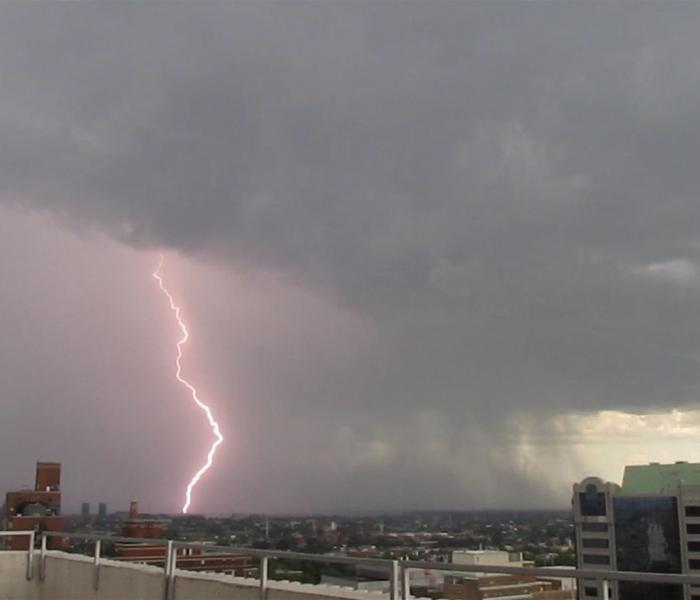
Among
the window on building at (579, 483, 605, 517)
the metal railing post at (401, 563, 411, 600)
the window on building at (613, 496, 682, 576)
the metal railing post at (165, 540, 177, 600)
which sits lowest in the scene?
the window on building at (613, 496, 682, 576)

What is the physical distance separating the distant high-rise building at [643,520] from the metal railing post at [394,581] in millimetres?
17342

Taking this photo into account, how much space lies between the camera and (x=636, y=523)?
26.5 meters

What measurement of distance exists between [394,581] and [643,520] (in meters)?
24.8

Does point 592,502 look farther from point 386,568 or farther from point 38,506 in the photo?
point 386,568

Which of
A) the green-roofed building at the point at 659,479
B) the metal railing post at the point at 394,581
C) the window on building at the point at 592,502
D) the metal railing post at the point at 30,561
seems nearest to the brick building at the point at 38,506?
the metal railing post at the point at 30,561

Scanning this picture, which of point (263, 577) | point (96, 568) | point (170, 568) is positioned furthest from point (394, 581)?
point (96, 568)

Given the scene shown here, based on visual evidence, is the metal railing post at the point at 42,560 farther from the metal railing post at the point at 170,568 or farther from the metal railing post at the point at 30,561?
the metal railing post at the point at 170,568

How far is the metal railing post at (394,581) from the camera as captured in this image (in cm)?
525

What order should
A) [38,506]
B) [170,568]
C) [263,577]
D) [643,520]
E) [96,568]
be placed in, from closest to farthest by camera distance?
[263,577]
[170,568]
[96,568]
[38,506]
[643,520]

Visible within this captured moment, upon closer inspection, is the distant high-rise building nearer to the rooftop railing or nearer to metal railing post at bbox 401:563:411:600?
the rooftop railing

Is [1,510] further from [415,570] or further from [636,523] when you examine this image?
[636,523]

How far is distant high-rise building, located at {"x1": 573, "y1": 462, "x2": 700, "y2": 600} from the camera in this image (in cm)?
2375

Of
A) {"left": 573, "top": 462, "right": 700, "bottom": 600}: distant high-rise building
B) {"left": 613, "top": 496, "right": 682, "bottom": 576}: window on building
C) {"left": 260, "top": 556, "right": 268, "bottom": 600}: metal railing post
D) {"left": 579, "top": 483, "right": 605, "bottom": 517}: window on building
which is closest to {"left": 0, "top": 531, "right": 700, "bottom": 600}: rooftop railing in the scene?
{"left": 260, "top": 556, "right": 268, "bottom": 600}: metal railing post

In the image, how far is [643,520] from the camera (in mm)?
26844
